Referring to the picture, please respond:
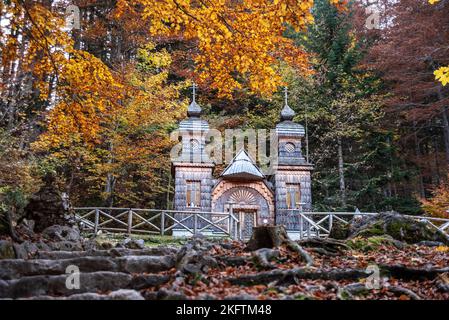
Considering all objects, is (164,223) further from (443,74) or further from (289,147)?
(443,74)

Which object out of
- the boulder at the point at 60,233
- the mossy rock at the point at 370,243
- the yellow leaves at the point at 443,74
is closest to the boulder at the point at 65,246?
the boulder at the point at 60,233

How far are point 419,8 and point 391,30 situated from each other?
239 cm

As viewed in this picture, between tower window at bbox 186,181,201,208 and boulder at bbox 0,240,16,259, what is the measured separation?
49.9 feet

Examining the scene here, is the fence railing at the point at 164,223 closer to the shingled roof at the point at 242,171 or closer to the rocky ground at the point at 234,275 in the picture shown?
the shingled roof at the point at 242,171

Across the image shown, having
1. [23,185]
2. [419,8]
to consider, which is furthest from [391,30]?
[23,185]

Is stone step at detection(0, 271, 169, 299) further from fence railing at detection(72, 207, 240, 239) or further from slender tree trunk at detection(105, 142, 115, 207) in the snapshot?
slender tree trunk at detection(105, 142, 115, 207)

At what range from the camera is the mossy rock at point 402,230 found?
28.6 ft

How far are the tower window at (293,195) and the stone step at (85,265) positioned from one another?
654 inches

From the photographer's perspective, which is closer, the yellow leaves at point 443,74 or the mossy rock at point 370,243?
the yellow leaves at point 443,74

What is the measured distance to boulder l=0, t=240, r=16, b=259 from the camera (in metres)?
6.14

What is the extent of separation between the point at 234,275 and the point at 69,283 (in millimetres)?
1995
